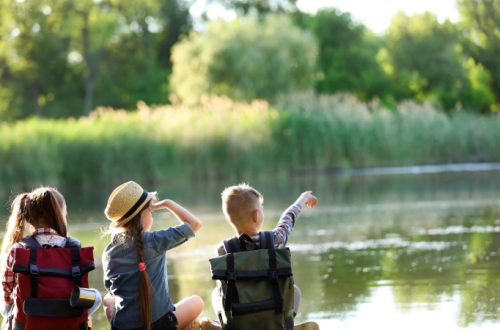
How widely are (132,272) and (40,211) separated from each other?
0.46 m

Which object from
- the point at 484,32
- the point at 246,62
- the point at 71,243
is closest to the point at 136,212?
the point at 71,243

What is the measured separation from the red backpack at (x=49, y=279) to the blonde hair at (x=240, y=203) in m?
0.60

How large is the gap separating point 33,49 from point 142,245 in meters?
46.4

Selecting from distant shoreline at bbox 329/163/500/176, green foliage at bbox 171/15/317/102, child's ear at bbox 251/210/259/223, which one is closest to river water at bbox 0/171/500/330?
child's ear at bbox 251/210/259/223

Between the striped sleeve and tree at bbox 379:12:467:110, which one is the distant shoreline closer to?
tree at bbox 379:12:467:110

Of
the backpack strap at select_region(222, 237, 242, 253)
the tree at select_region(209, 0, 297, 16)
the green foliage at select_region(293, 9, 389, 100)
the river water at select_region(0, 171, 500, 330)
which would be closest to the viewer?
the backpack strap at select_region(222, 237, 242, 253)

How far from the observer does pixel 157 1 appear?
182 feet

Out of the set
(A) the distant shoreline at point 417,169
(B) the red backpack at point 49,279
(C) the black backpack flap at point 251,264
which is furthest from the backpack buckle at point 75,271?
(A) the distant shoreline at point 417,169

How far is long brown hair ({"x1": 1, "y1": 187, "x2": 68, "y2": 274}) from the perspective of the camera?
15.5ft

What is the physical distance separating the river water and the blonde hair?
103 centimetres

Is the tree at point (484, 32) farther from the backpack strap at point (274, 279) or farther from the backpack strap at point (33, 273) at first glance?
the backpack strap at point (33, 273)

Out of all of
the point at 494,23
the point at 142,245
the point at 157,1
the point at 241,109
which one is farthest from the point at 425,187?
the point at 157,1

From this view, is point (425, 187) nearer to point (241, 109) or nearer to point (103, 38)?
point (241, 109)

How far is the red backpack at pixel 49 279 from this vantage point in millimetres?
4637
